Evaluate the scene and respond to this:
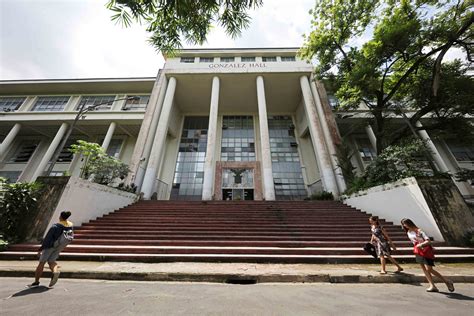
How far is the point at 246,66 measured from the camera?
52.9 feet

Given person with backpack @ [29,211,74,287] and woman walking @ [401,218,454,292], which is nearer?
woman walking @ [401,218,454,292]

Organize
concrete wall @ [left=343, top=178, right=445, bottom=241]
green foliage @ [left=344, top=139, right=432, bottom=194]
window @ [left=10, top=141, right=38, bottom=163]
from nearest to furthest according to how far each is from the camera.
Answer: concrete wall @ [left=343, top=178, right=445, bottom=241] < green foliage @ [left=344, top=139, right=432, bottom=194] < window @ [left=10, top=141, right=38, bottom=163]

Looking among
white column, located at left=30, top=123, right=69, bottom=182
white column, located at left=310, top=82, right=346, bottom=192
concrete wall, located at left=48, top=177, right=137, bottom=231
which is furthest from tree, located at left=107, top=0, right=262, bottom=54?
white column, located at left=30, top=123, right=69, bottom=182

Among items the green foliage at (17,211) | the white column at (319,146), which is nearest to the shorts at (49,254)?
the green foliage at (17,211)

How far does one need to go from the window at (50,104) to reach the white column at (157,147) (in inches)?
454

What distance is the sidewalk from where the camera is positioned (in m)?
3.56

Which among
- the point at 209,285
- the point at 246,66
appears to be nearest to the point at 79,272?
the point at 209,285

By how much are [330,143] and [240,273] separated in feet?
39.8

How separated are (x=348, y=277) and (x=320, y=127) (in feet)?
40.5

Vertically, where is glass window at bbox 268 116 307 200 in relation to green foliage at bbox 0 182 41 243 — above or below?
above

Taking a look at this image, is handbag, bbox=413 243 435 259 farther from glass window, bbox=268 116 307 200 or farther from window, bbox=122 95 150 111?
window, bbox=122 95 150 111

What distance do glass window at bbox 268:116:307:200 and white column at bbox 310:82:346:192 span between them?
385 centimetres

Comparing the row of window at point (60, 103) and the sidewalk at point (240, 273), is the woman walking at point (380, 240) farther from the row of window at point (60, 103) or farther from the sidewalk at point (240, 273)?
the row of window at point (60, 103)

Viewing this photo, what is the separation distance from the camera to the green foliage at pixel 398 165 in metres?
6.90
